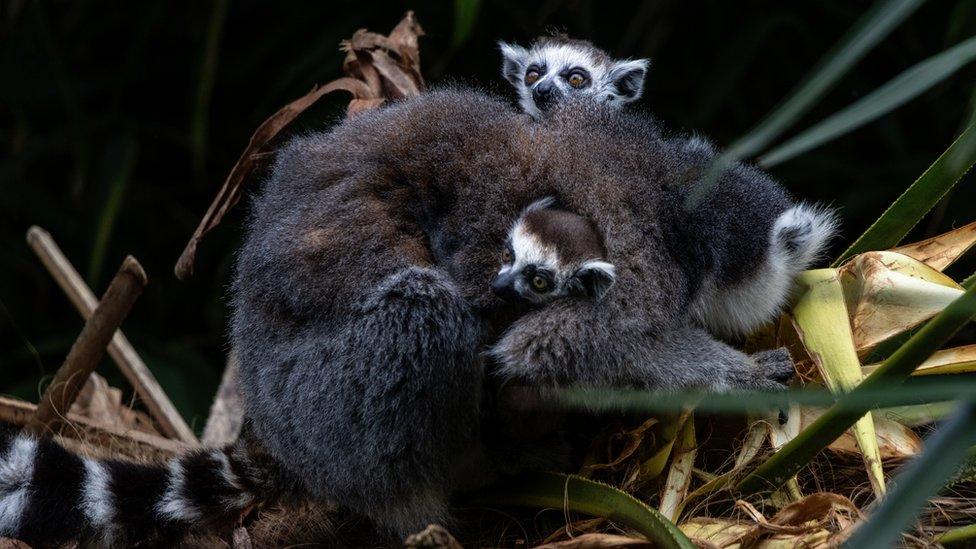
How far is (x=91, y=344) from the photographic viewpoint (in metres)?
3.14

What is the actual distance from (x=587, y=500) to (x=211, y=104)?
3.80m

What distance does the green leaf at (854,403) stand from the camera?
1.24 m

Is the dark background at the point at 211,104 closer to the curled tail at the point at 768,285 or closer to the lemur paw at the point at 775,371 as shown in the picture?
the curled tail at the point at 768,285

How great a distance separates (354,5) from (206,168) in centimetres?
131

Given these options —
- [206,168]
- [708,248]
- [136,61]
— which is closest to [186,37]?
[136,61]

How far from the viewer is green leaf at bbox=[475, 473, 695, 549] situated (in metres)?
1.99

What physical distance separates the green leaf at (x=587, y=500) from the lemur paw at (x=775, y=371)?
55 cm

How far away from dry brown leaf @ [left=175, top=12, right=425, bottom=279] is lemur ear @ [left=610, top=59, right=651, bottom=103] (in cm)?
79

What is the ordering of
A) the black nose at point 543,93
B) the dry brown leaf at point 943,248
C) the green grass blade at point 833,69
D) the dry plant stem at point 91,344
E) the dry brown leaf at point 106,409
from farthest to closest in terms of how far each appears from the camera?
the dry brown leaf at point 106,409 → the black nose at point 543,93 → the dry plant stem at point 91,344 → the dry brown leaf at point 943,248 → the green grass blade at point 833,69

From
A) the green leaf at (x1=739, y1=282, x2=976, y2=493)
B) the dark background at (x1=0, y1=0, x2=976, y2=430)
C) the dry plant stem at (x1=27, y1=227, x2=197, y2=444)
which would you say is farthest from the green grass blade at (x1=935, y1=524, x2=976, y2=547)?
the dry plant stem at (x1=27, y1=227, x2=197, y2=444)

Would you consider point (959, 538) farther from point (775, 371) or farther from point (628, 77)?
point (628, 77)

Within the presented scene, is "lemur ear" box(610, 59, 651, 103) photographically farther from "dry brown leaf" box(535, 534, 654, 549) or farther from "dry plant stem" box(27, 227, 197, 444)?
"dry plant stem" box(27, 227, 197, 444)

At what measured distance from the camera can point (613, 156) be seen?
8.93 ft

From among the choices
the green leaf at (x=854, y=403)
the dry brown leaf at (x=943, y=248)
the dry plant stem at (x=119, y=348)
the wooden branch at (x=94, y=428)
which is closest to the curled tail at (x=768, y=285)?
the dry brown leaf at (x=943, y=248)
